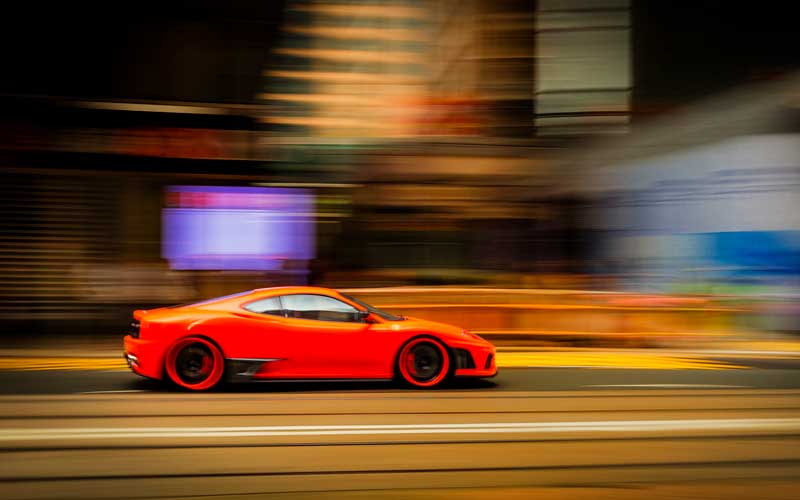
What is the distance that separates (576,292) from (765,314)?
549cm

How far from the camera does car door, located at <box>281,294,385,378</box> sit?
28.5 ft

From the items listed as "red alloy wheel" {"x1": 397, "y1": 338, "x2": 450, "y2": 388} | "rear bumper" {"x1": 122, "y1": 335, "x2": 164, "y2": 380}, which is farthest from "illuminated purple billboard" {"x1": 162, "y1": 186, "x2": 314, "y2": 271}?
"red alloy wheel" {"x1": 397, "y1": 338, "x2": 450, "y2": 388}

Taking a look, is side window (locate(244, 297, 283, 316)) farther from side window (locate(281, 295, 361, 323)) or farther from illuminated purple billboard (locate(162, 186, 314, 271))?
illuminated purple billboard (locate(162, 186, 314, 271))

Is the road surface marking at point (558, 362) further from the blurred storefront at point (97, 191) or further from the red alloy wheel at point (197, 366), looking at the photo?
the blurred storefront at point (97, 191)

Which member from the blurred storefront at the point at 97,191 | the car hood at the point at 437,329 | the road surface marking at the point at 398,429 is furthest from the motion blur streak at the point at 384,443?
the blurred storefront at the point at 97,191

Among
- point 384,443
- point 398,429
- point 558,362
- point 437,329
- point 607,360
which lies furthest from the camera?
point 607,360

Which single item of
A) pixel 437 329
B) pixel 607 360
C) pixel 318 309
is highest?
pixel 318 309

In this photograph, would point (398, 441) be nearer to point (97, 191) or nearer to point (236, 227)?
point (236, 227)

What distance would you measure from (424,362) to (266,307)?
168cm

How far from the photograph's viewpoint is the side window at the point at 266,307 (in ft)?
28.7

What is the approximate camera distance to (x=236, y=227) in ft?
62.1

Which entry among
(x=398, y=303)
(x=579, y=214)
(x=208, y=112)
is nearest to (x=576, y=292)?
(x=398, y=303)

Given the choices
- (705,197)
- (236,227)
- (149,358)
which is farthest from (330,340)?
(705,197)

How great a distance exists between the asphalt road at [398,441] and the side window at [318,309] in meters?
0.74
